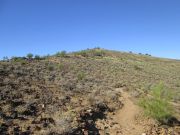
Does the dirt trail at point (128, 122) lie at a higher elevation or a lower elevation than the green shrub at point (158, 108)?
lower

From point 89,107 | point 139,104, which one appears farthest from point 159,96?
point 89,107

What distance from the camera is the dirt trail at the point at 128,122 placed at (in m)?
15.8

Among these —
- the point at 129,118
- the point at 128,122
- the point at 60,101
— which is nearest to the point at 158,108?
the point at 129,118

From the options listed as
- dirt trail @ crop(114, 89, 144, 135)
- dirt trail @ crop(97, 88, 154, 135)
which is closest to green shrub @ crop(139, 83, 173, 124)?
dirt trail @ crop(97, 88, 154, 135)

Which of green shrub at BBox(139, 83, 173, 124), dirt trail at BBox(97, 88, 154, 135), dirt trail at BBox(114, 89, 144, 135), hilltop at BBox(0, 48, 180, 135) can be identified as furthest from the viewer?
green shrub at BBox(139, 83, 173, 124)

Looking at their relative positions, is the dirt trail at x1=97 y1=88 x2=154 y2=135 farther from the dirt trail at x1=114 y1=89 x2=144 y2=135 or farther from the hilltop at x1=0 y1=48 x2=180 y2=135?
the hilltop at x1=0 y1=48 x2=180 y2=135

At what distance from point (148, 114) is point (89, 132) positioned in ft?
16.2

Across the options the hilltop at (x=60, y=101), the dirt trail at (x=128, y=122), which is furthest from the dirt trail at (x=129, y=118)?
the hilltop at (x=60, y=101)

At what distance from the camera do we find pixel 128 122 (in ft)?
56.3

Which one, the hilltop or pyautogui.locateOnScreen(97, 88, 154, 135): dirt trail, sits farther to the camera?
pyautogui.locateOnScreen(97, 88, 154, 135): dirt trail

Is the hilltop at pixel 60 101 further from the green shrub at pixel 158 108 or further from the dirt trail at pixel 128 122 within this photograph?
the green shrub at pixel 158 108

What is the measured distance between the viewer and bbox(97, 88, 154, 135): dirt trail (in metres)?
15.8

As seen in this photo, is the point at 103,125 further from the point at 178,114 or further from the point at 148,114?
the point at 178,114

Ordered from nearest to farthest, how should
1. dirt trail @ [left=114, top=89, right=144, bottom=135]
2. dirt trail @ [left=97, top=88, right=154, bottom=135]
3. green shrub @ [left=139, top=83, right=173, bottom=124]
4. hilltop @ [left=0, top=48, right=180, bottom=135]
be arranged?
hilltop @ [left=0, top=48, right=180, bottom=135], dirt trail @ [left=97, top=88, right=154, bottom=135], dirt trail @ [left=114, top=89, right=144, bottom=135], green shrub @ [left=139, top=83, right=173, bottom=124]
